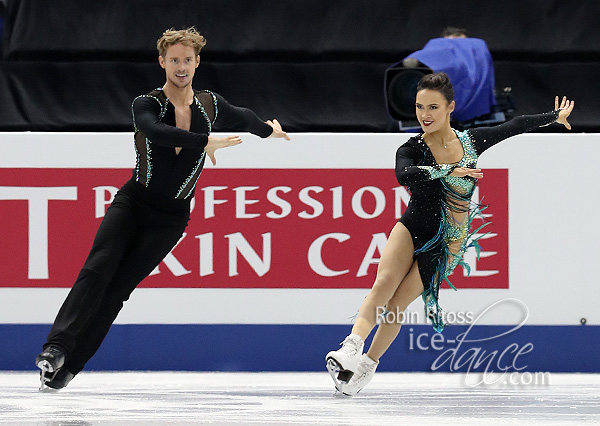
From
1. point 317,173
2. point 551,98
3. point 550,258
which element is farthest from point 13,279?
point 551,98

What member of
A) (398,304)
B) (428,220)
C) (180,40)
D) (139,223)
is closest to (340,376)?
(398,304)

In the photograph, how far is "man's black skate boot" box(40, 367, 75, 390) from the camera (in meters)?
4.11

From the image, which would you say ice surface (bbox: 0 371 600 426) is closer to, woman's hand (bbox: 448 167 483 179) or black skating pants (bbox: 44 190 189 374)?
black skating pants (bbox: 44 190 189 374)

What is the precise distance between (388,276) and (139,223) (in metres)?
0.97

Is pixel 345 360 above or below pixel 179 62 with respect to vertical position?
below

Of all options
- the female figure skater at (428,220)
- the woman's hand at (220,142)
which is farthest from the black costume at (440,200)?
the woman's hand at (220,142)

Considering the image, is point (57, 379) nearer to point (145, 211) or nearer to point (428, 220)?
point (145, 211)

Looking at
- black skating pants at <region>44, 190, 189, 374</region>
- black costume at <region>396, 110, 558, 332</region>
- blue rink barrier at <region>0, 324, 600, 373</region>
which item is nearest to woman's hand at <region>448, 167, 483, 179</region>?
black costume at <region>396, 110, 558, 332</region>

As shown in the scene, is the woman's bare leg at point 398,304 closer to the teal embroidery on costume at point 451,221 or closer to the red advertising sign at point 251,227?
the teal embroidery on costume at point 451,221

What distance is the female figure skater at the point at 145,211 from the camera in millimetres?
4109

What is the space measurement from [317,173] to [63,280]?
4.17ft

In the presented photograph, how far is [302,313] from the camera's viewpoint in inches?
206

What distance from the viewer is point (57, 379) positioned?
412 centimetres

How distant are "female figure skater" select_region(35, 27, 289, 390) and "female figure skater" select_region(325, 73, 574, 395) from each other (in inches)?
30.5
